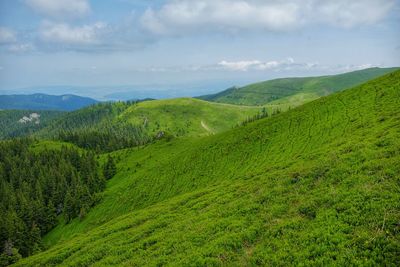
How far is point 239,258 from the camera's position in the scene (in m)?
18.4

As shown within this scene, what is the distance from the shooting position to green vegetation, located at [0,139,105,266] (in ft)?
314

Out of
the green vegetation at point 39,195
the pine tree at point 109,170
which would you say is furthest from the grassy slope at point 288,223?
the pine tree at point 109,170

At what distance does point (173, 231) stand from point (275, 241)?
41.5ft

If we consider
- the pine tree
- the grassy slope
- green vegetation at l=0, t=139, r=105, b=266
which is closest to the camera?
the grassy slope

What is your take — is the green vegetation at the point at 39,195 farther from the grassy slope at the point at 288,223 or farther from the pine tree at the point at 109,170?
the grassy slope at the point at 288,223

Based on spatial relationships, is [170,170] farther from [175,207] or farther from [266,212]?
[266,212]

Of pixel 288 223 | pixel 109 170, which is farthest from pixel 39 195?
pixel 288 223

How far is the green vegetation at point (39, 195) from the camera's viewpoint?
314 ft

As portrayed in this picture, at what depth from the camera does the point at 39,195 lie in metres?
130

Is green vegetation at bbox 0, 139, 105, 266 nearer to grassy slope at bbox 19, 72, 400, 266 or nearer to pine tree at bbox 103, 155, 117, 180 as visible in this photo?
pine tree at bbox 103, 155, 117, 180

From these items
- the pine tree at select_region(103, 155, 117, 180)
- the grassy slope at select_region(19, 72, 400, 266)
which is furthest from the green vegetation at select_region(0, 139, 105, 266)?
the grassy slope at select_region(19, 72, 400, 266)

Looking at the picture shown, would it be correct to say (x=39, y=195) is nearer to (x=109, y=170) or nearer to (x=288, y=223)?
(x=109, y=170)

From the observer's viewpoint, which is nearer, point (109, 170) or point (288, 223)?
point (288, 223)

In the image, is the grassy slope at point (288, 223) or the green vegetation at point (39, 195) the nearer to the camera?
the grassy slope at point (288, 223)
